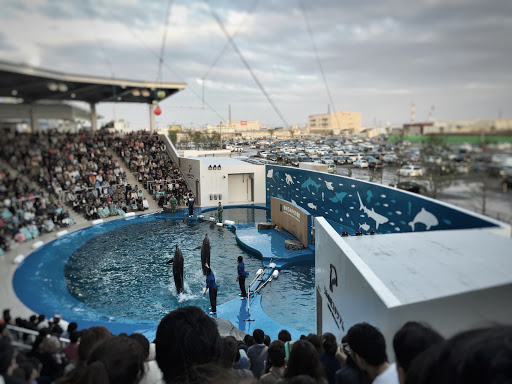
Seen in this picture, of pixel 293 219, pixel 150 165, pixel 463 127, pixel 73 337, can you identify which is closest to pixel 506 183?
pixel 463 127

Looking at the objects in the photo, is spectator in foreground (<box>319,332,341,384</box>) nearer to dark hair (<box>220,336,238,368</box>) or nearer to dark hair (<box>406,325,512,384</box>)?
dark hair (<box>220,336,238,368</box>)

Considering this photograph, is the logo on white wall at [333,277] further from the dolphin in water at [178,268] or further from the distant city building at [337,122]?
the dolphin in water at [178,268]

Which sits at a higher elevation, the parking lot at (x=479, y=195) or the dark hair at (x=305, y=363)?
the parking lot at (x=479, y=195)

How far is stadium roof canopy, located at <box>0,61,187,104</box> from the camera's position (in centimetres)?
156

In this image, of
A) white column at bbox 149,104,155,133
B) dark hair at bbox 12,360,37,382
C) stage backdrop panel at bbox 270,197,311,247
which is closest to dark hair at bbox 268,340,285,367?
dark hair at bbox 12,360,37,382

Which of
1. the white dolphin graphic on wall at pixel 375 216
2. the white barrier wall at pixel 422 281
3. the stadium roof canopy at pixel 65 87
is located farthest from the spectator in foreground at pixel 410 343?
the white dolphin graphic on wall at pixel 375 216

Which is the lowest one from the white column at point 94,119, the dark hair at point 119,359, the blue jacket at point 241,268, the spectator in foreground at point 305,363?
the blue jacket at point 241,268

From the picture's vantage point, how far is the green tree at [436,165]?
2626mm

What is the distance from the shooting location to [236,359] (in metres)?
3.05

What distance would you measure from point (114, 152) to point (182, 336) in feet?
13.2

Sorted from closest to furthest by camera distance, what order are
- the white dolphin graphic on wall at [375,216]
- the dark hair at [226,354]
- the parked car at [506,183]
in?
the dark hair at [226,354] < the parked car at [506,183] < the white dolphin graphic on wall at [375,216]

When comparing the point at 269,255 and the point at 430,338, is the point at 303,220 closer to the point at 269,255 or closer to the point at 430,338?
the point at 269,255

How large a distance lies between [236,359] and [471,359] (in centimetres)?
285

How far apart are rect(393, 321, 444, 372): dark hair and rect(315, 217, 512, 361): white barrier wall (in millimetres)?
323
